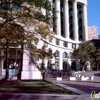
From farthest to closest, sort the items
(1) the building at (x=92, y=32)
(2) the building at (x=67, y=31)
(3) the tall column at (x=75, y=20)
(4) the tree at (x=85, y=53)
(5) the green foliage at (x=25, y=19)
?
1. (1) the building at (x=92, y=32)
2. (3) the tall column at (x=75, y=20)
3. (2) the building at (x=67, y=31)
4. (4) the tree at (x=85, y=53)
5. (5) the green foliage at (x=25, y=19)

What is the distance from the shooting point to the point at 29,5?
11.2 metres

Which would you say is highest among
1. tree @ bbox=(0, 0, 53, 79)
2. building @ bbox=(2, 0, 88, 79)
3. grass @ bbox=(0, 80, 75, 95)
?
building @ bbox=(2, 0, 88, 79)

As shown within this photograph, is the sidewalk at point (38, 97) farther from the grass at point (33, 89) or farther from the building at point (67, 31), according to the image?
the building at point (67, 31)

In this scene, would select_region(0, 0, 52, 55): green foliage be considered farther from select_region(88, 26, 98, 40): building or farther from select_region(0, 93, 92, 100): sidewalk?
select_region(88, 26, 98, 40): building

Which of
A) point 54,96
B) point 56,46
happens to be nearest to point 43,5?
point 54,96

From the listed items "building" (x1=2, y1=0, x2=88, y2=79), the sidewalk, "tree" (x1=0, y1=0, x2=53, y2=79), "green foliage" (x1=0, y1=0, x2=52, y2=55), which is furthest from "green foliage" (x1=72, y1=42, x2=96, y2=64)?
the sidewalk

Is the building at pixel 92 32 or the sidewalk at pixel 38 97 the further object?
the building at pixel 92 32

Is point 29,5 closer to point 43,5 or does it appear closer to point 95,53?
point 43,5

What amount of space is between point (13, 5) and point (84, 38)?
73374 mm

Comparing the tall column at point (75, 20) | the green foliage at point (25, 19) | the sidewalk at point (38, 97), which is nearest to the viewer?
the sidewalk at point (38, 97)

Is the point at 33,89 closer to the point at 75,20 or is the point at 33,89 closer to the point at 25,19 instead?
the point at 25,19

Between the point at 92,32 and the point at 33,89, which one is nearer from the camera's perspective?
the point at 33,89

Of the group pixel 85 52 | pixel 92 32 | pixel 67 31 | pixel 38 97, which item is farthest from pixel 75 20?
pixel 38 97

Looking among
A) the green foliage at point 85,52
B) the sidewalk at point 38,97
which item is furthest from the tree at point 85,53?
the sidewalk at point 38,97
